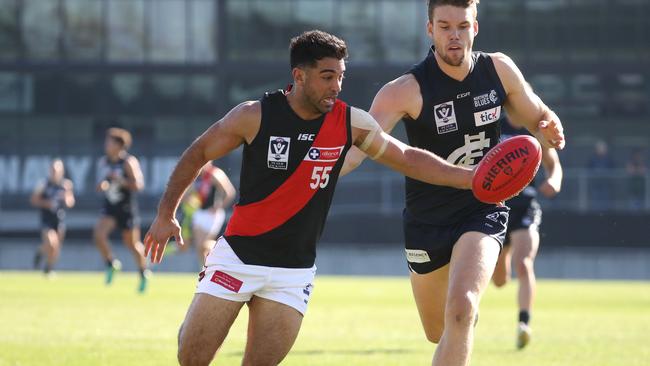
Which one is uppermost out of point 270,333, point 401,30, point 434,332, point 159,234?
point 159,234

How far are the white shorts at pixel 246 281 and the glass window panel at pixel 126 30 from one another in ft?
153

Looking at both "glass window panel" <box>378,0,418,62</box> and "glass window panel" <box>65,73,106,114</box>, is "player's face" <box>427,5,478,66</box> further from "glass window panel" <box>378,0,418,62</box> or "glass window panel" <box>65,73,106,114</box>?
"glass window panel" <box>65,73,106,114</box>

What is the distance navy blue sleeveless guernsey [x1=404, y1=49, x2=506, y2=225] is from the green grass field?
312cm

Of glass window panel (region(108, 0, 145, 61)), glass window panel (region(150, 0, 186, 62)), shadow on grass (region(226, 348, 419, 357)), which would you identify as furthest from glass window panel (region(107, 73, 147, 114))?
shadow on grass (region(226, 348, 419, 357))

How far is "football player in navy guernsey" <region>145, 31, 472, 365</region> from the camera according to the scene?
7188mm

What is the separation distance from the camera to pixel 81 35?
53.2 meters

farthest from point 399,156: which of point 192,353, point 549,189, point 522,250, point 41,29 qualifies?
point 41,29

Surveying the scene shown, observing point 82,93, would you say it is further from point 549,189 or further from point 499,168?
point 499,168

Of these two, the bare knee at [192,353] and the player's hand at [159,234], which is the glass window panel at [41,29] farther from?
the bare knee at [192,353]

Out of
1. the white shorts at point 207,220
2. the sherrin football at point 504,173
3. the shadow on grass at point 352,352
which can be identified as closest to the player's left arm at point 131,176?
the white shorts at point 207,220

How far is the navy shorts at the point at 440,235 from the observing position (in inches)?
320

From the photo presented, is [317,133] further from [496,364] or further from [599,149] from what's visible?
[599,149]

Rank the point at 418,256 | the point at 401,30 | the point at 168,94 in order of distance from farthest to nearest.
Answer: the point at 168,94 < the point at 401,30 < the point at 418,256

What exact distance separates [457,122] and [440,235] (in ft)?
2.32
